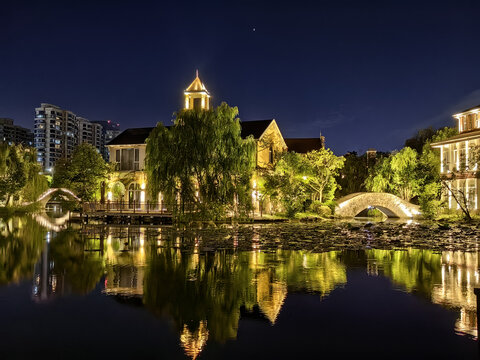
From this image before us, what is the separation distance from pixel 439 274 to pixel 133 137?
1651 inches

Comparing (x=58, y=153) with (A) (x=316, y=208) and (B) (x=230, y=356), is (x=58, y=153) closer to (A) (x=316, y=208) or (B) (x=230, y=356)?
(A) (x=316, y=208)

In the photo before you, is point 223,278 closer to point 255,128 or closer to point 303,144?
point 255,128

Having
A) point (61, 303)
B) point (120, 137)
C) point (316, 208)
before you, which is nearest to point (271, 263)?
point (61, 303)

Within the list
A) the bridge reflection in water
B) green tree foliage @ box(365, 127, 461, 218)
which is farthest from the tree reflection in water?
→ green tree foliage @ box(365, 127, 461, 218)

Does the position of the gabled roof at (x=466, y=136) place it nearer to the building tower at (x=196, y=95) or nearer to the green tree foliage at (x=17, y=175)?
the building tower at (x=196, y=95)

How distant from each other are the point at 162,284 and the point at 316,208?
35.0m

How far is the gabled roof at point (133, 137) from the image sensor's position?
4934 centimetres

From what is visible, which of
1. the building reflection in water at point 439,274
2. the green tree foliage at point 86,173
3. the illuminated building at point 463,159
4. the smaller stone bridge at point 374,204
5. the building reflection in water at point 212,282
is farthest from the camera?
the green tree foliage at point 86,173

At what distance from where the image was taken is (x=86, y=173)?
159ft

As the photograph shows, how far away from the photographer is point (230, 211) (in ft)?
109

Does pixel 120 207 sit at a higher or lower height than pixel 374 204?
lower

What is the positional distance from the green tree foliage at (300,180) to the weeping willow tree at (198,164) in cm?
977

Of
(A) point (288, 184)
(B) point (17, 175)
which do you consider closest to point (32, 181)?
(B) point (17, 175)

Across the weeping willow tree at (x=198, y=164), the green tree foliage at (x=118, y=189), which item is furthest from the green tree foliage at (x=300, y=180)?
the green tree foliage at (x=118, y=189)
